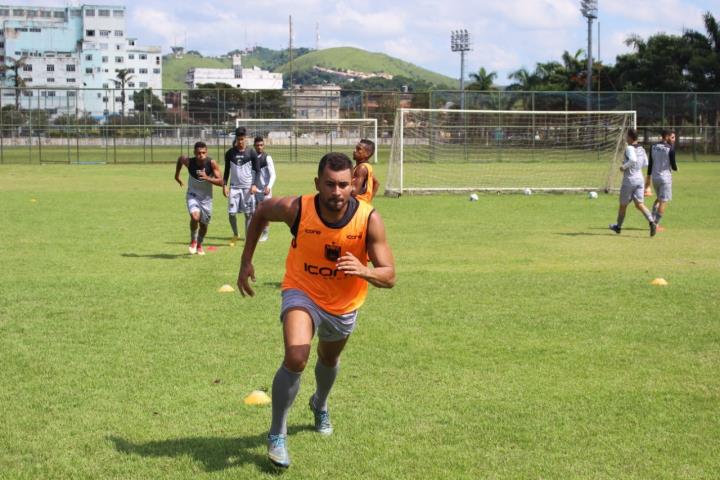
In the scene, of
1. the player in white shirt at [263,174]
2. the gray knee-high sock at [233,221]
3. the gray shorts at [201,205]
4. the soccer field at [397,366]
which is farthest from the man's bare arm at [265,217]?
the gray knee-high sock at [233,221]

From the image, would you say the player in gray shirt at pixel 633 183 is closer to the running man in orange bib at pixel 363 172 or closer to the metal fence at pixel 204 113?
the running man in orange bib at pixel 363 172

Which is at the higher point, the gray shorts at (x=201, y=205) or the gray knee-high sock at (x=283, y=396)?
the gray shorts at (x=201, y=205)

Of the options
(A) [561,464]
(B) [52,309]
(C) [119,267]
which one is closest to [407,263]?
(C) [119,267]

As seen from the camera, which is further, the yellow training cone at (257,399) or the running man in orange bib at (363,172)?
the running man in orange bib at (363,172)

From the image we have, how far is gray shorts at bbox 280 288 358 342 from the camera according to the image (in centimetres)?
580

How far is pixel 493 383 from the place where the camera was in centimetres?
750

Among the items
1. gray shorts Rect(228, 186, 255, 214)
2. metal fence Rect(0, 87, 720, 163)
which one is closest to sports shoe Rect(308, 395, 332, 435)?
gray shorts Rect(228, 186, 255, 214)

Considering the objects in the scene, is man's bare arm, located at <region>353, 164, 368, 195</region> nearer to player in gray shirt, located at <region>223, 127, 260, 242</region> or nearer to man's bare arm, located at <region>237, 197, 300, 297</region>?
player in gray shirt, located at <region>223, 127, 260, 242</region>

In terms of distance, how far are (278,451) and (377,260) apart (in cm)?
130

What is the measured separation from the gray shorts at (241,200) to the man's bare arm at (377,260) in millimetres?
11291

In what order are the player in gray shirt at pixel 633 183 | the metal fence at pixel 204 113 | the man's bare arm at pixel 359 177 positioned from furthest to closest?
the metal fence at pixel 204 113 → the player in gray shirt at pixel 633 183 → the man's bare arm at pixel 359 177

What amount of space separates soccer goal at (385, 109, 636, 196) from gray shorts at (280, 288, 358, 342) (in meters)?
23.2

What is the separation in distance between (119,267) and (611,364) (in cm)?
816

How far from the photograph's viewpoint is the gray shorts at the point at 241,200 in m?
17.0
